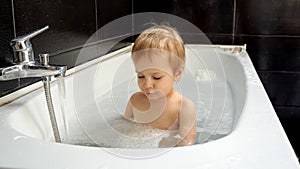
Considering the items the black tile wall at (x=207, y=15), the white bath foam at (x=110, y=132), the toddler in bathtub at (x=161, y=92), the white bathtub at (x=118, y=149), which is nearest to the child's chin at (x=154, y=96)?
the toddler in bathtub at (x=161, y=92)

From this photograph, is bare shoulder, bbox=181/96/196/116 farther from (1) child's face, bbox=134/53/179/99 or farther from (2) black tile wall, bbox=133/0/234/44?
(2) black tile wall, bbox=133/0/234/44

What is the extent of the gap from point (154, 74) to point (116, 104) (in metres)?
0.46

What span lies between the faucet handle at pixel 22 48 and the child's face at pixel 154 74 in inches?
13.5

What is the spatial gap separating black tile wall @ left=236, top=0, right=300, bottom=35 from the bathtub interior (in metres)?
0.35

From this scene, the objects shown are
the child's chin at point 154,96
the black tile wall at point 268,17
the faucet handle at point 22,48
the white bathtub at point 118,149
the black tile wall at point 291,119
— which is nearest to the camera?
the white bathtub at point 118,149

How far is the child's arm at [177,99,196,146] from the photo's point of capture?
994 millimetres

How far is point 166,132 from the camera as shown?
1055 millimetres

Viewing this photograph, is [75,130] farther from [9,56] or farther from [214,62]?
[214,62]

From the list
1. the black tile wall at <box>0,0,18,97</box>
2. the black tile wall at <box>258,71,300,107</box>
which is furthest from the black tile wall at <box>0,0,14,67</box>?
the black tile wall at <box>258,71,300,107</box>

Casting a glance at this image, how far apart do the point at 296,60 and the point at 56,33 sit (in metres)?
1.63

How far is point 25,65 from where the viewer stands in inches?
33.9

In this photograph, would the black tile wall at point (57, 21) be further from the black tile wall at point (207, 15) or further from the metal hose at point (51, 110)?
the black tile wall at point (207, 15)

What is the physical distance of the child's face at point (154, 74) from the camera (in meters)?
1.00

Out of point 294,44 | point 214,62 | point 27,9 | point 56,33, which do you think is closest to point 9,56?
point 27,9
